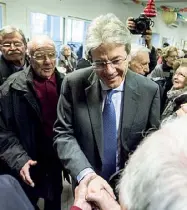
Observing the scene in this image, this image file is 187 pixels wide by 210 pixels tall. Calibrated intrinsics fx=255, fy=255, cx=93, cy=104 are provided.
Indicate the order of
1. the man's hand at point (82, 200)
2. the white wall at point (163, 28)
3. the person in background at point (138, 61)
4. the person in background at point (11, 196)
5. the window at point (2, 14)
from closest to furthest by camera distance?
the person in background at point (11, 196)
the man's hand at point (82, 200)
the person in background at point (138, 61)
the window at point (2, 14)
the white wall at point (163, 28)

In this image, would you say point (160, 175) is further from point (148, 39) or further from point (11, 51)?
point (148, 39)

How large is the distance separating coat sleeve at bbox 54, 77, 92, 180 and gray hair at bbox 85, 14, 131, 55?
27 cm

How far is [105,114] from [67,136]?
213mm

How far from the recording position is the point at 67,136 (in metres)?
1.23

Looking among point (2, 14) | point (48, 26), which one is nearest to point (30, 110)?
point (2, 14)

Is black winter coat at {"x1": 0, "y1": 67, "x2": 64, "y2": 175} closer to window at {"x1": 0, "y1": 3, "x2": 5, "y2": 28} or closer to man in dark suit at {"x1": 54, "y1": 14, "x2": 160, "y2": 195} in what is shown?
man in dark suit at {"x1": 54, "y1": 14, "x2": 160, "y2": 195}

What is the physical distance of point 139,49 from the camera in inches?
94.6

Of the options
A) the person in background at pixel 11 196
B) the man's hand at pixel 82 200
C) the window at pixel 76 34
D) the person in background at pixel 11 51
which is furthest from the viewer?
the window at pixel 76 34

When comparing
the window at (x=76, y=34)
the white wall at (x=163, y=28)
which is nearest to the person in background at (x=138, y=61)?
the window at (x=76, y=34)

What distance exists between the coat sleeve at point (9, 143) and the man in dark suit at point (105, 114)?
375 mm

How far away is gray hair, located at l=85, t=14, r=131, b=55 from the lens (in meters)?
1.07

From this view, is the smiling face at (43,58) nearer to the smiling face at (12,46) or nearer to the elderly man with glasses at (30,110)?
the elderly man with glasses at (30,110)

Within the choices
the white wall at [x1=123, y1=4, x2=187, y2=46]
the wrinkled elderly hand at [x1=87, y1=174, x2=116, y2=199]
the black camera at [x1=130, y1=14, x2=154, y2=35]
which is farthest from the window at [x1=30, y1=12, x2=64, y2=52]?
the wrinkled elderly hand at [x1=87, y1=174, x2=116, y2=199]

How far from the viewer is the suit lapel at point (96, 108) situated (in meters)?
1.18
